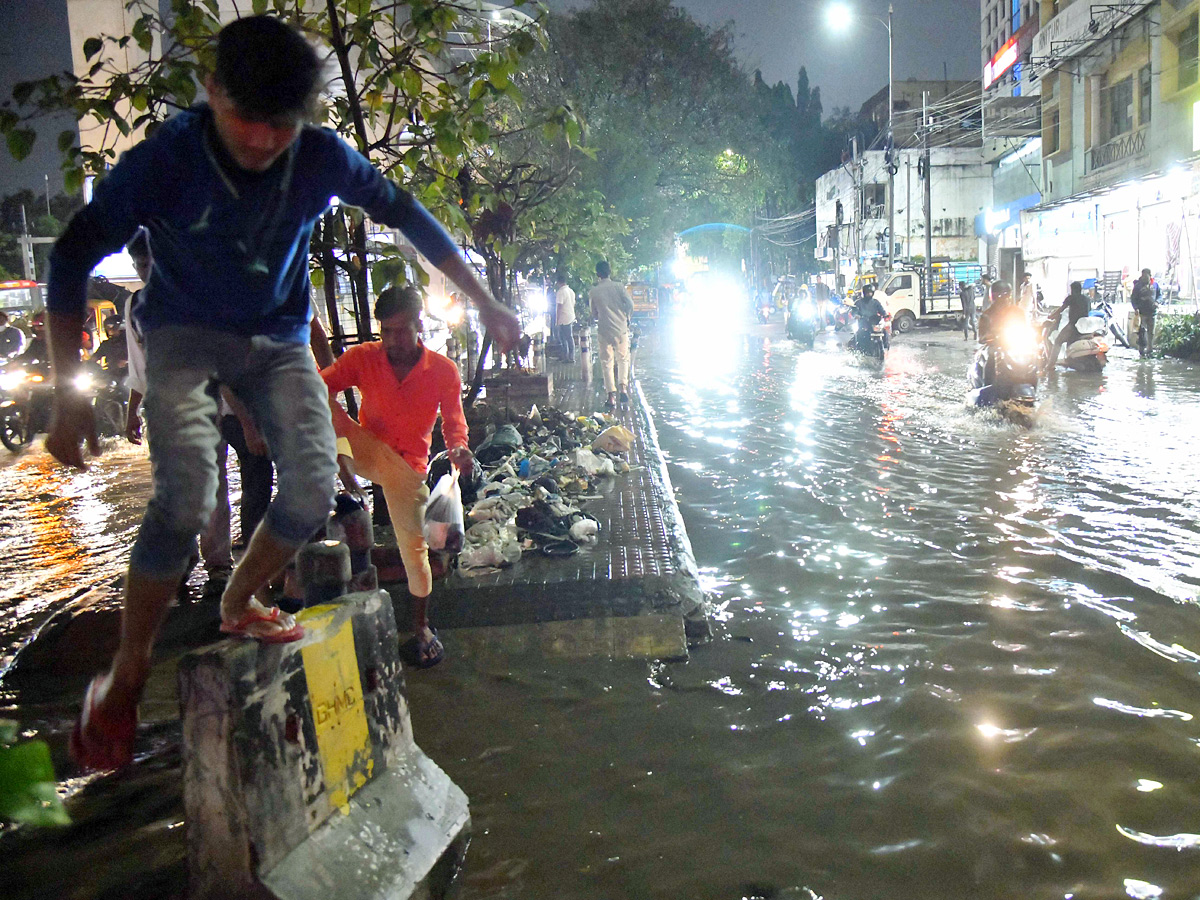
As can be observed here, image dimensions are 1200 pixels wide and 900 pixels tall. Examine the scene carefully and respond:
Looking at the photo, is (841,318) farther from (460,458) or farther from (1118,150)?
(460,458)

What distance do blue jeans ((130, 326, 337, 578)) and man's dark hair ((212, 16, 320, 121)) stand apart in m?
0.55

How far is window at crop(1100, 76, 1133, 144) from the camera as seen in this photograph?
78.1ft

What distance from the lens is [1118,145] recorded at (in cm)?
2378

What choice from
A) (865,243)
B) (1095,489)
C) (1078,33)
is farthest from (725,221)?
(1095,489)

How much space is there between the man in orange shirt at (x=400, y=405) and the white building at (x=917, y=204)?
40.9m

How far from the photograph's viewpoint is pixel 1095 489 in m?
7.22

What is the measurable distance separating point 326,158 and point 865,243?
52.0 m

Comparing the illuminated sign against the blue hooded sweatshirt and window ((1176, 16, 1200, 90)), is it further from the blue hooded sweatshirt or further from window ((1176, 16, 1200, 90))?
the blue hooded sweatshirt

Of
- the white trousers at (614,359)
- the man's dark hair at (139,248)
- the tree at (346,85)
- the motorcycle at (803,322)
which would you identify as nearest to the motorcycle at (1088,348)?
the white trousers at (614,359)

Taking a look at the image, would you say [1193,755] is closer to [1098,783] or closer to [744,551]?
[1098,783]

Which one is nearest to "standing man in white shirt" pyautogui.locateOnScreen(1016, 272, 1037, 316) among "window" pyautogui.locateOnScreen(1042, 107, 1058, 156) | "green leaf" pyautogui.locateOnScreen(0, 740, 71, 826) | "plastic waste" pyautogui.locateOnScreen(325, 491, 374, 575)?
"plastic waste" pyautogui.locateOnScreen(325, 491, 374, 575)

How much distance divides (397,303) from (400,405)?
0.46 m

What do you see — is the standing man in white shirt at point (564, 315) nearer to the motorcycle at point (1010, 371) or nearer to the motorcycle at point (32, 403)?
the motorcycle at point (32, 403)

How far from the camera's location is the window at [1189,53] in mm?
19969
